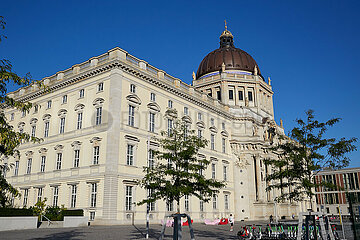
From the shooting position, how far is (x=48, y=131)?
39.3 metres

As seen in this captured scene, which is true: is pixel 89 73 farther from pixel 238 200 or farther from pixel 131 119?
pixel 238 200

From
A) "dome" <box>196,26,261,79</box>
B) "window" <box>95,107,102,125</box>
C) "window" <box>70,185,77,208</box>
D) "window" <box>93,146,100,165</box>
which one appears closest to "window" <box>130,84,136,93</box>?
"window" <box>95,107,102,125</box>

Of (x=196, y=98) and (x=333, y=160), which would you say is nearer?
(x=333, y=160)

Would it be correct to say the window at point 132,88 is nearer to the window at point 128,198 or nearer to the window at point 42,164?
the window at point 128,198

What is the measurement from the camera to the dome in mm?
68250

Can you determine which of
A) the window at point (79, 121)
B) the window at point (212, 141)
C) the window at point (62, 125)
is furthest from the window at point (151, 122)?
the window at point (212, 141)

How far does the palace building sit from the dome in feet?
58.6

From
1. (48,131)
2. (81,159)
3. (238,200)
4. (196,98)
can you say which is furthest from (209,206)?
(48,131)

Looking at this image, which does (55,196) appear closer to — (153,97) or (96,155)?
(96,155)

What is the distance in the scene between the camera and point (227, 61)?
68625 mm

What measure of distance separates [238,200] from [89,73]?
29688mm

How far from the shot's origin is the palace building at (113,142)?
32.4 meters

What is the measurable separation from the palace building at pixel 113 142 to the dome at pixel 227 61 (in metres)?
17.9

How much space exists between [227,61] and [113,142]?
1670 inches
